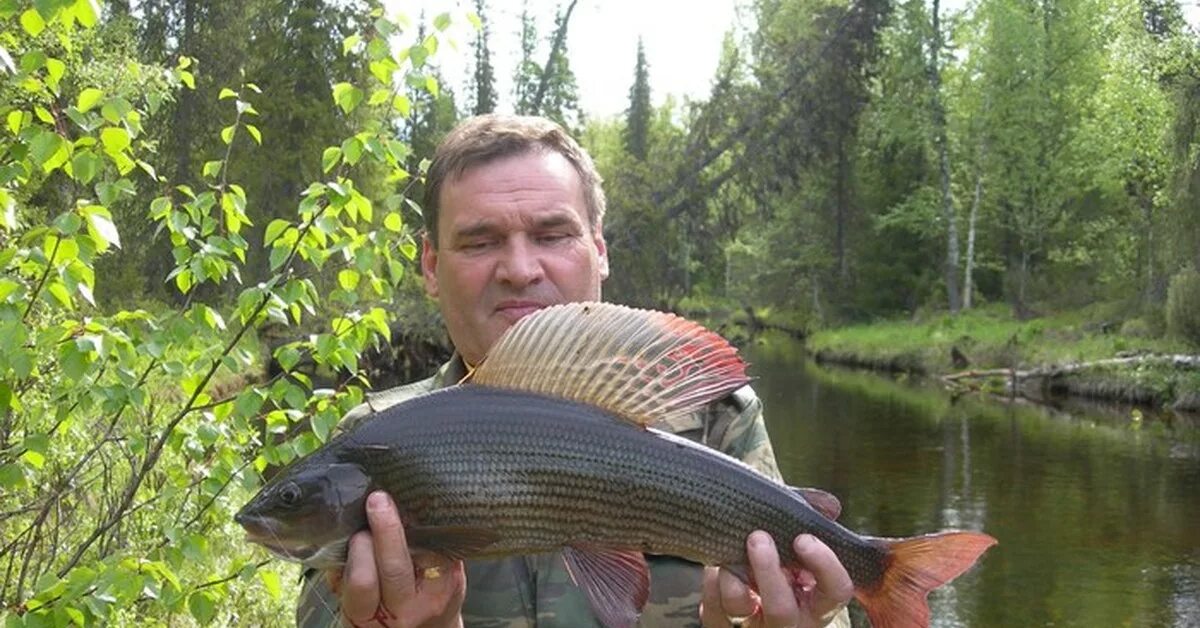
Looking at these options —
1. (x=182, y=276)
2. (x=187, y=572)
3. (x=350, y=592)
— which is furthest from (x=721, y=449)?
(x=187, y=572)

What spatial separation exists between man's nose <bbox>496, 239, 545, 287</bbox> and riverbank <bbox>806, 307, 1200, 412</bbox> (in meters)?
25.1

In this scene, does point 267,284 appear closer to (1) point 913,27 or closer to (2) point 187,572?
(2) point 187,572

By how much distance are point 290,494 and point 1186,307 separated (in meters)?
28.0

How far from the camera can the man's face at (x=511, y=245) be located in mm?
3188

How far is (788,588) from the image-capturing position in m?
2.60

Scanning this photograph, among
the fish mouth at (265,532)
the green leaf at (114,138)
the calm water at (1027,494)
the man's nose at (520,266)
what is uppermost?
the green leaf at (114,138)

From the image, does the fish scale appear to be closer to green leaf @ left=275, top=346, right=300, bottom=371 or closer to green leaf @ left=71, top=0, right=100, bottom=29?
green leaf @ left=71, top=0, right=100, bottom=29

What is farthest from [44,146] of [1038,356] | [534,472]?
[1038,356]

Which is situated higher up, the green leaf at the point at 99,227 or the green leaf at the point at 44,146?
the green leaf at the point at 44,146

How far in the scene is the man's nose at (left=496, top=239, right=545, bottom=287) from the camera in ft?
10.4

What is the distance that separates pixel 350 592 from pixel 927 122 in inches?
1675

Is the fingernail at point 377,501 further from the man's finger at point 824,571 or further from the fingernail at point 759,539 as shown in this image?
the man's finger at point 824,571

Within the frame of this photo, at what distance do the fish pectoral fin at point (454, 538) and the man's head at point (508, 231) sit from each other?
88 centimetres

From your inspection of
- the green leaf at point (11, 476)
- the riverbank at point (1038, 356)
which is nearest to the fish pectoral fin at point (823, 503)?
the green leaf at point (11, 476)
